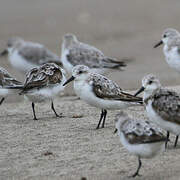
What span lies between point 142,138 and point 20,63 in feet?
27.0

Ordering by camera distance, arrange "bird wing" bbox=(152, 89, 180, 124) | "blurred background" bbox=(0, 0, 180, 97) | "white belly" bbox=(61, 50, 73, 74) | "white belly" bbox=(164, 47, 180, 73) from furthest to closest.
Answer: "blurred background" bbox=(0, 0, 180, 97), "white belly" bbox=(61, 50, 73, 74), "white belly" bbox=(164, 47, 180, 73), "bird wing" bbox=(152, 89, 180, 124)

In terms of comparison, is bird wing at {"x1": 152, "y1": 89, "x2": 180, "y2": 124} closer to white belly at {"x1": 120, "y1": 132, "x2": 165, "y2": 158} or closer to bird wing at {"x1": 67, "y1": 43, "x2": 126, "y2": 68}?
white belly at {"x1": 120, "y1": 132, "x2": 165, "y2": 158}

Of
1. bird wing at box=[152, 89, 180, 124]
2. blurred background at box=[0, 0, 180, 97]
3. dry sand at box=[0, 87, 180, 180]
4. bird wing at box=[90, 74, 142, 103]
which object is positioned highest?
blurred background at box=[0, 0, 180, 97]

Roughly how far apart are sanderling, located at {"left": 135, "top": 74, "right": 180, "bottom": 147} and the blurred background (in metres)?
7.48

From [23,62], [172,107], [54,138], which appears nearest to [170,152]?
[172,107]

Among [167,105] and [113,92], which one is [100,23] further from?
[167,105]

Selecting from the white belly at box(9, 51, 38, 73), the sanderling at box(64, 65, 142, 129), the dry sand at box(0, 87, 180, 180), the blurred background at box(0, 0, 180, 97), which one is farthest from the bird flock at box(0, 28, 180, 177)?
the blurred background at box(0, 0, 180, 97)

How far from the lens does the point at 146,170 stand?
593 centimetres

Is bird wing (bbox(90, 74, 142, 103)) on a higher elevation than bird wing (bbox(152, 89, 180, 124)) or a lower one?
higher

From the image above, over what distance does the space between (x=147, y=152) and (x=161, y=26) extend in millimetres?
12374

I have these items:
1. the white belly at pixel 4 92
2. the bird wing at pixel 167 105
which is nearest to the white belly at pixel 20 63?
the white belly at pixel 4 92

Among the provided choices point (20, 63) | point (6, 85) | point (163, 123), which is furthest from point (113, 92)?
point (20, 63)

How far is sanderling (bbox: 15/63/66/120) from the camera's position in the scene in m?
8.66

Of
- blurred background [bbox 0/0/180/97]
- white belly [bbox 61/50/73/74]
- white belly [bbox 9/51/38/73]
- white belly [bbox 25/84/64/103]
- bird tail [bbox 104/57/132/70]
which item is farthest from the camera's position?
blurred background [bbox 0/0/180/97]
